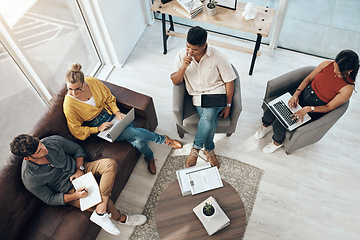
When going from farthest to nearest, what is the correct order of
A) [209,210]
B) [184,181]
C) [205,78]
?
[205,78] → [184,181] → [209,210]

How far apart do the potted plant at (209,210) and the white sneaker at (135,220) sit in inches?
29.3

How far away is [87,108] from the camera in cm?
247

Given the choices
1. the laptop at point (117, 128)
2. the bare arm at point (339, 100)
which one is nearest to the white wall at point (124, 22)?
the laptop at point (117, 128)

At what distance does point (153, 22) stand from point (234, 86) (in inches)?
79.4

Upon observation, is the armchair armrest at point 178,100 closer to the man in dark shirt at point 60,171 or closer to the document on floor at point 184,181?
the document on floor at point 184,181

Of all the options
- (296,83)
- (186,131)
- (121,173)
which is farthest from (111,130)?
(296,83)

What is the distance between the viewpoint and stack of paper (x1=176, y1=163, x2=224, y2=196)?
2342mm

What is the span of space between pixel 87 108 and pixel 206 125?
106 cm

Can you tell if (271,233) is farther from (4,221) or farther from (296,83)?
(4,221)

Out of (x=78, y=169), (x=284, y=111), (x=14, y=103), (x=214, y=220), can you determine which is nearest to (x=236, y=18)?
(x=284, y=111)

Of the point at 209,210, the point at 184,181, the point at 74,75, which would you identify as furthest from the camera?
the point at 184,181

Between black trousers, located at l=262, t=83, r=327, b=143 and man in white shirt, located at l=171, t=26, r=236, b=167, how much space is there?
46 centimetres

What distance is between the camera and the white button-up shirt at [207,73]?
2527mm

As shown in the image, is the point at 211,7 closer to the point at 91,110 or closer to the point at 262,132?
the point at 262,132
